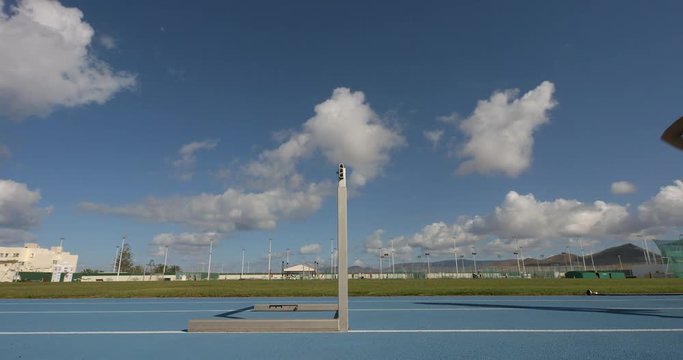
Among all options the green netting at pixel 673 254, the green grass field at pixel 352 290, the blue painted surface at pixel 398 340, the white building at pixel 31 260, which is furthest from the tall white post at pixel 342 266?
the white building at pixel 31 260

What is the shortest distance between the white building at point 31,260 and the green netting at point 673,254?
425 feet

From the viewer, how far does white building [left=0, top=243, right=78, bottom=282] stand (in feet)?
303

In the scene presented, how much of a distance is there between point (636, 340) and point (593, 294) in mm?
13175

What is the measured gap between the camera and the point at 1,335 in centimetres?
853

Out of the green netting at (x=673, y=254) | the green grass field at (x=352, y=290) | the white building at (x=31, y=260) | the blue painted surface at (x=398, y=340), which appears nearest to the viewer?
the blue painted surface at (x=398, y=340)

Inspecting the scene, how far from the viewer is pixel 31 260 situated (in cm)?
11044

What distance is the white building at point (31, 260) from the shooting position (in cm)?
9238

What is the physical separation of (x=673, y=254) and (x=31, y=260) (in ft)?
525

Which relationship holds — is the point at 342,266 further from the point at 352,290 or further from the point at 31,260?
the point at 31,260

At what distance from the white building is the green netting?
12968cm

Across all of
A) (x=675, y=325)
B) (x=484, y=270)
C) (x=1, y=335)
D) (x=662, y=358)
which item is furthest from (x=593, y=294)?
(x=484, y=270)

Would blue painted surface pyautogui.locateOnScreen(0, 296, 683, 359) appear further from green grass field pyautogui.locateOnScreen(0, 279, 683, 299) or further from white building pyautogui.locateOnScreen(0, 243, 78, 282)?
white building pyautogui.locateOnScreen(0, 243, 78, 282)

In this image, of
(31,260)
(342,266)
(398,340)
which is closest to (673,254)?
(398,340)

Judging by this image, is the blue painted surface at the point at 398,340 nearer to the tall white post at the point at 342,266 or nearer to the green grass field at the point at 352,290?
the tall white post at the point at 342,266
